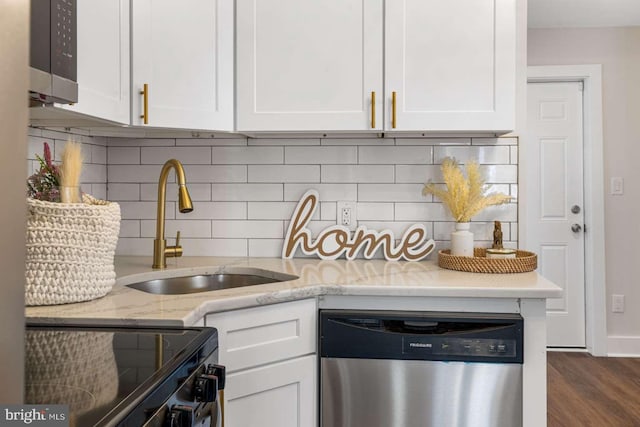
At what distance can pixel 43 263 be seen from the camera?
1509 millimetres

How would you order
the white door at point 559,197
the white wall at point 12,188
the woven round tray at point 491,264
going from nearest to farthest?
1. the white wall at point 12,188
2. the woven round tray at point 491,264
3. the white door at point 559,197

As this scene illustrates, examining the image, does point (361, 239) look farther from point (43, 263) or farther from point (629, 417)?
point (629, 417)

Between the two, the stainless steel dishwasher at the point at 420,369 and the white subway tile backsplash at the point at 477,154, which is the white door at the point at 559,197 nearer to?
the white subway tile backsplash at the point at 477,154

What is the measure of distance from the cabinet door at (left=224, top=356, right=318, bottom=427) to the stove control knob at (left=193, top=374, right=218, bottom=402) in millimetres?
682

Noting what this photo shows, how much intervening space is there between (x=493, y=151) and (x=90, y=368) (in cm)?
199

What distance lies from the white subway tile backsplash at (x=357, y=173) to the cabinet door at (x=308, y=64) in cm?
34

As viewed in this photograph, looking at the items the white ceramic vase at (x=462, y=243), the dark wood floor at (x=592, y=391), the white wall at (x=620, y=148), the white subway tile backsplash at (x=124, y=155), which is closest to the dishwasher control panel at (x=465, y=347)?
the white ceramic vase at (x=462, y=243)

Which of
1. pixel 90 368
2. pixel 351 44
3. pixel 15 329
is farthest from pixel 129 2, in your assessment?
pixel 15 329

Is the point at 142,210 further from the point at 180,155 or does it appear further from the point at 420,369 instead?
the point at 420,369

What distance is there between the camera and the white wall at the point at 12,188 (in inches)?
16.4

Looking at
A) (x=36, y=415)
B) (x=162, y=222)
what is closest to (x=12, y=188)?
(x=36, y=415)

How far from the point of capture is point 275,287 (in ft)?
6.29

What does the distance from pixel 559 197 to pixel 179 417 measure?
4.02 metres

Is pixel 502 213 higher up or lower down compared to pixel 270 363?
higher up
